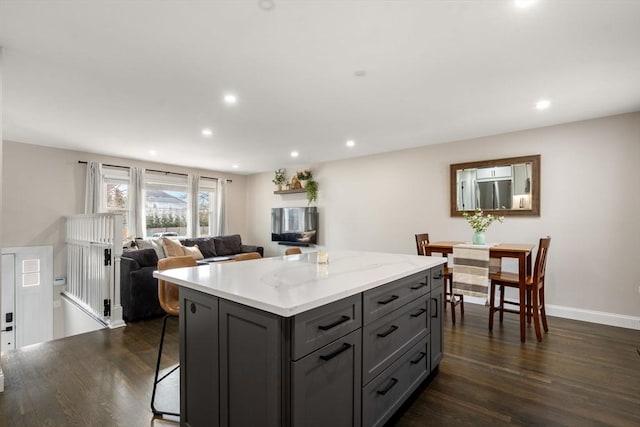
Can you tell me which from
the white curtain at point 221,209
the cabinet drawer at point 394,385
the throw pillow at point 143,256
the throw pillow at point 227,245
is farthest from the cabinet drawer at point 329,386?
the white curtain at point 221,209

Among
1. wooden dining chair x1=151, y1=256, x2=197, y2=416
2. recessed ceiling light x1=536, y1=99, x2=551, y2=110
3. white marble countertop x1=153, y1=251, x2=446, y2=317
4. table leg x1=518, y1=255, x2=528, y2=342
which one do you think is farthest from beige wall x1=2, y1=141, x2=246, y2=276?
recessed ceiling light x1=536, y1=99, x2=551, y2=110

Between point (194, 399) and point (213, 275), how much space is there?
647 mm

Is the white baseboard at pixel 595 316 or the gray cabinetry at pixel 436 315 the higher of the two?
the gray cabinetry at pixel 436 315

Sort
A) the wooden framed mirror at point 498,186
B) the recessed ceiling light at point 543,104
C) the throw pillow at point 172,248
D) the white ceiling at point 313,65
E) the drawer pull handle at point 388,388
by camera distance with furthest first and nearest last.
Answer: the throw pillow at point 172,248 < the wooden framed mirror at point 498,186 < the recessed ceiling light at point 543,104 < the white ceiling at point 313,65 < the drawer pull handle at point 388,388

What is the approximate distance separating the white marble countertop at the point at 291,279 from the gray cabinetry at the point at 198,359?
114 mm

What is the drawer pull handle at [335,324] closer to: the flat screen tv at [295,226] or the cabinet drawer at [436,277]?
the cabinet drawer at [436,277]

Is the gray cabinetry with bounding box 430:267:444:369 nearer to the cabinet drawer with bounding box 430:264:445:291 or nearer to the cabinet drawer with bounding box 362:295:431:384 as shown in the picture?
the cabinet drawer with bounding box 430:264:445:291

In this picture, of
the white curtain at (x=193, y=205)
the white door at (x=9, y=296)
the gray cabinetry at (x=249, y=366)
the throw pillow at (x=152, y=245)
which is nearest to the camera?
the gray cabinetry at (x=249, y=366)

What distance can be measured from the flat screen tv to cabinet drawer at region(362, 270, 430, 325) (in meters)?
4.24

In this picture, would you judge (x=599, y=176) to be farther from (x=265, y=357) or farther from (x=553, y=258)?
(x=265, y=357)

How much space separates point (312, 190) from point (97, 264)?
381 centimetres

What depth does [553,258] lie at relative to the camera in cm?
381

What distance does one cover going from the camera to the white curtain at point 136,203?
5.73m

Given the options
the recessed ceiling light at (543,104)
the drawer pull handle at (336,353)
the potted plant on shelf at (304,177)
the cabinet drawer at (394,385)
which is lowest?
the cabinet drawer at (394,385)
